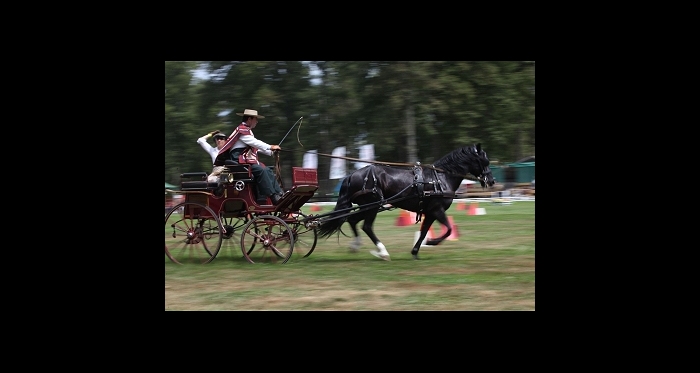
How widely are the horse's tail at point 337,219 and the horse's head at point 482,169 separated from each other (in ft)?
5.75

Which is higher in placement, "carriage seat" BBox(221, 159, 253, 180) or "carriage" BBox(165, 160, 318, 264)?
"carriage seat" BBox(221, 159, 253, 180)

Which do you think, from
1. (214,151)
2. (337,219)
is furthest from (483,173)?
(214,151)

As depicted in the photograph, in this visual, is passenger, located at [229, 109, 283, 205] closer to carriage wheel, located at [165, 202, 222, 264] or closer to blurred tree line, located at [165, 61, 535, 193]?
carriage wheel, located at [165, 202, 222, 264]

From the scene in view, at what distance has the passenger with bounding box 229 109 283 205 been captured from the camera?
28.9 feet

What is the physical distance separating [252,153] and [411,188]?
2192 millimetres

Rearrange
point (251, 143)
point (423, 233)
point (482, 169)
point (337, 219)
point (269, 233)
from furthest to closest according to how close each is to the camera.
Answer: point (482, 169) < point (423, 233) < point (337, 219) < point (269, 233) < point (251, 143)

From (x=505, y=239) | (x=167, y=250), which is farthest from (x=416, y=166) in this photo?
(x=167, y=250)

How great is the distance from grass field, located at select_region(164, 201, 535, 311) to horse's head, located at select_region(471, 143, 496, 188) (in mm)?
1038

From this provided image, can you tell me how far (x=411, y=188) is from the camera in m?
9.58

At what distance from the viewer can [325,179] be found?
23500 millimetres

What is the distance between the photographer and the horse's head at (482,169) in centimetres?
968

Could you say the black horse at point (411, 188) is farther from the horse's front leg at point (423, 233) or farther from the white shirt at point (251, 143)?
the white shirt at point (251, 143)

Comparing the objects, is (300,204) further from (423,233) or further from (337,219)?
(423,233)

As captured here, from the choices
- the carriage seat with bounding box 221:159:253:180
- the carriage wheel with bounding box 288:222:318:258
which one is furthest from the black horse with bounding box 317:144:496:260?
the carriage seat with bounding box 221:159:253:180
